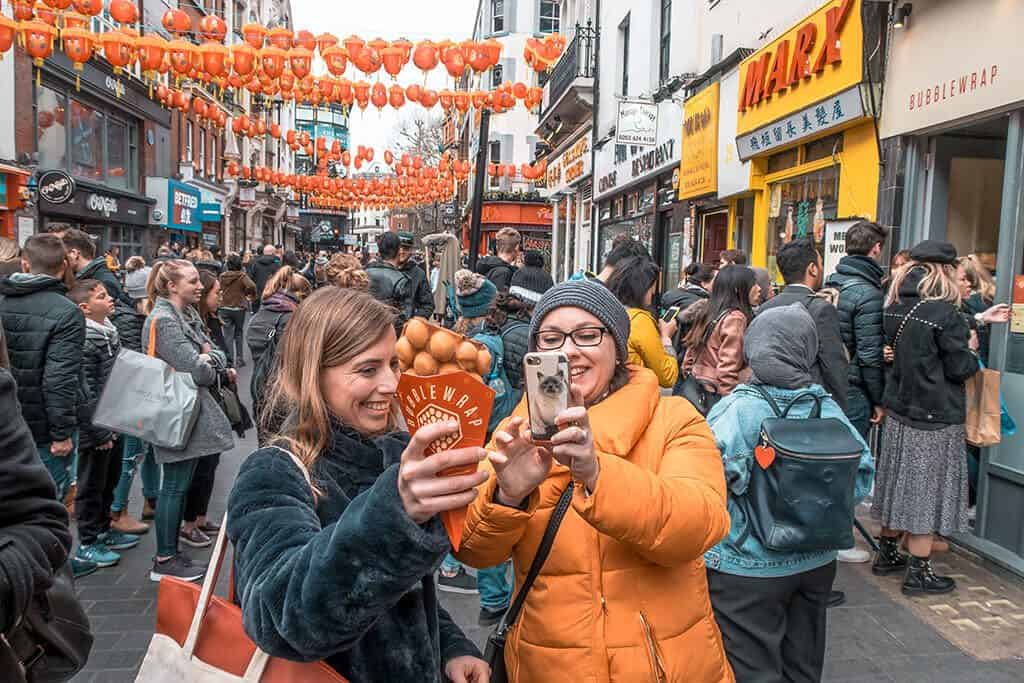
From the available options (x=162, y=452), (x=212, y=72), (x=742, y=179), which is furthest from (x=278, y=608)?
(x=212, y=72)

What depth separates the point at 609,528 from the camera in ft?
5.55

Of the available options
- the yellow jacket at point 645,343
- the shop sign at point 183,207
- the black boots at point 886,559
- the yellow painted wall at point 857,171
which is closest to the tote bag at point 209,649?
the yellow jacket at point 645,343

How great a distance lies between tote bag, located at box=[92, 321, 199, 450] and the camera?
14.8 feet

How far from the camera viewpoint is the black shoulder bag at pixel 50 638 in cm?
170

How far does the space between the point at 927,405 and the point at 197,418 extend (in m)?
4.55

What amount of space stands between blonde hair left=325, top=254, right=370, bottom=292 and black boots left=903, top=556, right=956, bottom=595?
417cm

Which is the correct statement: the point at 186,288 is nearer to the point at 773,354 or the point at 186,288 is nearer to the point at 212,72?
the point at 773,354

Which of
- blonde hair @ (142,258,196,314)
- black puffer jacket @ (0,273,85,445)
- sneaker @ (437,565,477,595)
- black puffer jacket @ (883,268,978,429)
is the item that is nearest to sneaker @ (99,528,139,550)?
black puffer jacket @ (0,273,85,445)

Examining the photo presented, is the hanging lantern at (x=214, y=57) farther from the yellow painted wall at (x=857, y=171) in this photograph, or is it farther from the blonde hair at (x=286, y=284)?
the yellow painted wall at (x=857, y=171)

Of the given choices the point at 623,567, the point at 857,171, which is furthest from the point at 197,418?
the point at 857,171

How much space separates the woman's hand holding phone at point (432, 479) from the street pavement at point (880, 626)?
130 inches

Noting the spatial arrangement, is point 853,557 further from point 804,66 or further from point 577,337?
point 804,66

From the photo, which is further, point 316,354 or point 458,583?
point 458,583

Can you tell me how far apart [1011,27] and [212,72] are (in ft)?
30.5
